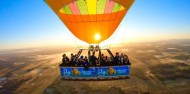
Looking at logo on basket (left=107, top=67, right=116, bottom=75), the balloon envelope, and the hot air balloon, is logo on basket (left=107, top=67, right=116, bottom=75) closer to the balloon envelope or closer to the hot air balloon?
the hot air balloon

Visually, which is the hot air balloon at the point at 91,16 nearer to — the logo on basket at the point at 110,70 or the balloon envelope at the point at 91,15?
the balloon envelope at the point at 91,15

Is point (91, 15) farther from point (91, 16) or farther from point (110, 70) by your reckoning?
point (110, 70)

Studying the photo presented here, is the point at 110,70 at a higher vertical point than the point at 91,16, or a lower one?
lower

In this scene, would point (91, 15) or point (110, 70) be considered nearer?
point (110, 70)

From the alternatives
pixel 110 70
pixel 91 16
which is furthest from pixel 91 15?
pixel 110 70

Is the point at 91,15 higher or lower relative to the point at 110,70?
higher

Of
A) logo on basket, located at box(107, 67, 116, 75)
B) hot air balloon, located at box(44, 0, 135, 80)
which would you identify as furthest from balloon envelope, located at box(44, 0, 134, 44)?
logo on basket, located at box(107, 67, 116, 75)
